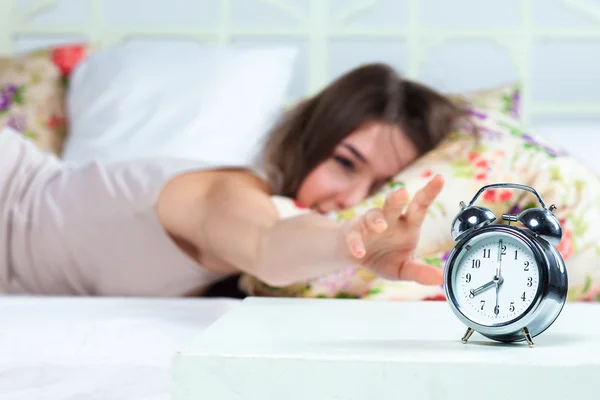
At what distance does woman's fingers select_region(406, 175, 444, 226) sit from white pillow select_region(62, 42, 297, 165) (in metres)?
0.88

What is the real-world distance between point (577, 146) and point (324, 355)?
138 centimetres

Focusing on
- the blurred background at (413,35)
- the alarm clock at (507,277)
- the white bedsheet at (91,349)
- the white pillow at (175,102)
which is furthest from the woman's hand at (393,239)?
the blurred background at (413,35)

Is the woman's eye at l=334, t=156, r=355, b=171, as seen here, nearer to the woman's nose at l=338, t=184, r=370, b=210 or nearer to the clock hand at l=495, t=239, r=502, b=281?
the woman's nose at l=338, t=184, r=370, b=210

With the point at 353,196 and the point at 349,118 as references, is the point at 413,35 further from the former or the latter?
the point at 353,196

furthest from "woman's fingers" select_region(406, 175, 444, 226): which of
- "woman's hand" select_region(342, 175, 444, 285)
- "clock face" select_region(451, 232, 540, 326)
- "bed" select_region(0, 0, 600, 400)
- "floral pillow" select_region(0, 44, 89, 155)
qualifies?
"floral pillow" select_region(0, 44, 89, 155)

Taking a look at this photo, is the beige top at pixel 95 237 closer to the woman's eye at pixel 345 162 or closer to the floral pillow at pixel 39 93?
the woman's eye at pixel 345 162

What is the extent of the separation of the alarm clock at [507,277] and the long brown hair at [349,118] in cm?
78

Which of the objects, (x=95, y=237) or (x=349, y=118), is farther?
(x=349, y=118)

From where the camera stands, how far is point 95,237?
1426 mm

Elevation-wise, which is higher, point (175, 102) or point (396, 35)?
point (396, 35)

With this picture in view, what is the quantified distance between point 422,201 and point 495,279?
0.19m

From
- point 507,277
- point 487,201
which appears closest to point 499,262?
point 507,277

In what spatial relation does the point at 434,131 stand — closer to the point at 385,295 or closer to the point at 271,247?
the point at 385,295

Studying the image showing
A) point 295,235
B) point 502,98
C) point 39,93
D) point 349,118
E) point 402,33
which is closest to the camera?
point 295,235
